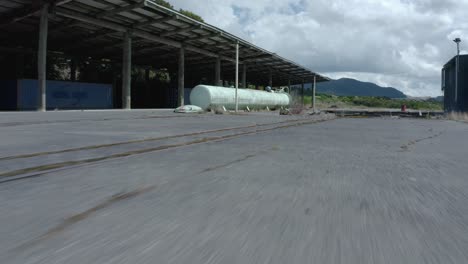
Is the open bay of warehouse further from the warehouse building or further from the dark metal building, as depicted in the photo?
the dark metal building

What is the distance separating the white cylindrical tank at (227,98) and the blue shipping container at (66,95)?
1135 cm

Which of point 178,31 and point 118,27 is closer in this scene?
point 118,27

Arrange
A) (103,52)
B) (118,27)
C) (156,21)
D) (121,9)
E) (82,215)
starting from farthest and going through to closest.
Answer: (103,52) → (118,27) → (156,21) → (121,9) → (82,215)

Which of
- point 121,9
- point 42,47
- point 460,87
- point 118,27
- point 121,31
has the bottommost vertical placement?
point 460,87

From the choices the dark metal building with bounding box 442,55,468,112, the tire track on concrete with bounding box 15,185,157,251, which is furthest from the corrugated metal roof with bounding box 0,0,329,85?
the tire track on concrete with bounding box 15,185,157,251

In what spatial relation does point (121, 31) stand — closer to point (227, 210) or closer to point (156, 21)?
point (156, 21)

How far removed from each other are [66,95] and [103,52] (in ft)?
26.9

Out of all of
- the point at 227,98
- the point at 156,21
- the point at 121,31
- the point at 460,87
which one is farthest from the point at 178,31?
the point at 460,87

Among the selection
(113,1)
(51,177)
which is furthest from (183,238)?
(113,1)

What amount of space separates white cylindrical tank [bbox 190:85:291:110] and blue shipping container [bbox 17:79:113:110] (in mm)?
11350

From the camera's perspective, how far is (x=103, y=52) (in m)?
39.0

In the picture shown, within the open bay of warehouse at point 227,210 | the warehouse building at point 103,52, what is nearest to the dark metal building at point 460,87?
the warehouse building at point 103,52

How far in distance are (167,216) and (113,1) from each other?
79.4ft

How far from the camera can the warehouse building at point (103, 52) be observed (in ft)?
80.7
